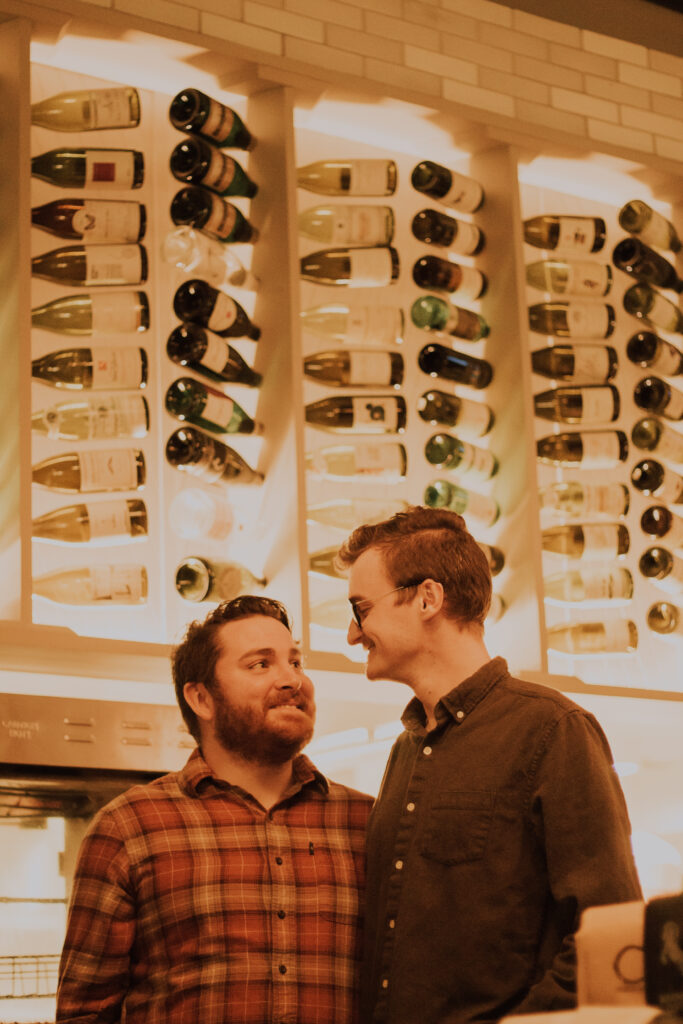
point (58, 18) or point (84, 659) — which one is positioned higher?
point (58, 18)

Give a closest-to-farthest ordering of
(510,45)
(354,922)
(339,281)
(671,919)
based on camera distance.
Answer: (671,919) → (354,922) → (339,281) → (510,45)

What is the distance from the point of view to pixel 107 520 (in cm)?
288

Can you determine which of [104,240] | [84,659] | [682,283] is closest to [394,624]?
[84,659]

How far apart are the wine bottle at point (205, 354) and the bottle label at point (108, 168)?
32 cm

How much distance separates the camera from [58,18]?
9.45 ft

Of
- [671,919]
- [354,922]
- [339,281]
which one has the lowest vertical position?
[354,922]

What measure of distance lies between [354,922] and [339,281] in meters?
1.67

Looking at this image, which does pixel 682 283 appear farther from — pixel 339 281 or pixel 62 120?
pixel 62 120

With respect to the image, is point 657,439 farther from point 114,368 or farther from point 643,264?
point 114,368

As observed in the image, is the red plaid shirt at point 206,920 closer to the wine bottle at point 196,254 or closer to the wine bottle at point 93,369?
the wine bottle at point 93,369

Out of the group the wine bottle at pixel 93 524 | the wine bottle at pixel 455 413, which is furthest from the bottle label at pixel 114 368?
the wine bottle at pixel 455 413

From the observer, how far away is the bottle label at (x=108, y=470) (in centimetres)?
288

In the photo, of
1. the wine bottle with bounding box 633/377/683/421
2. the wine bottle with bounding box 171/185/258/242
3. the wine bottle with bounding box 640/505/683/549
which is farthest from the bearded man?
the wine bottle with bounding box 633/377/683/421

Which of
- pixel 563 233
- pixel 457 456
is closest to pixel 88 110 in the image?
pixel 457 456
